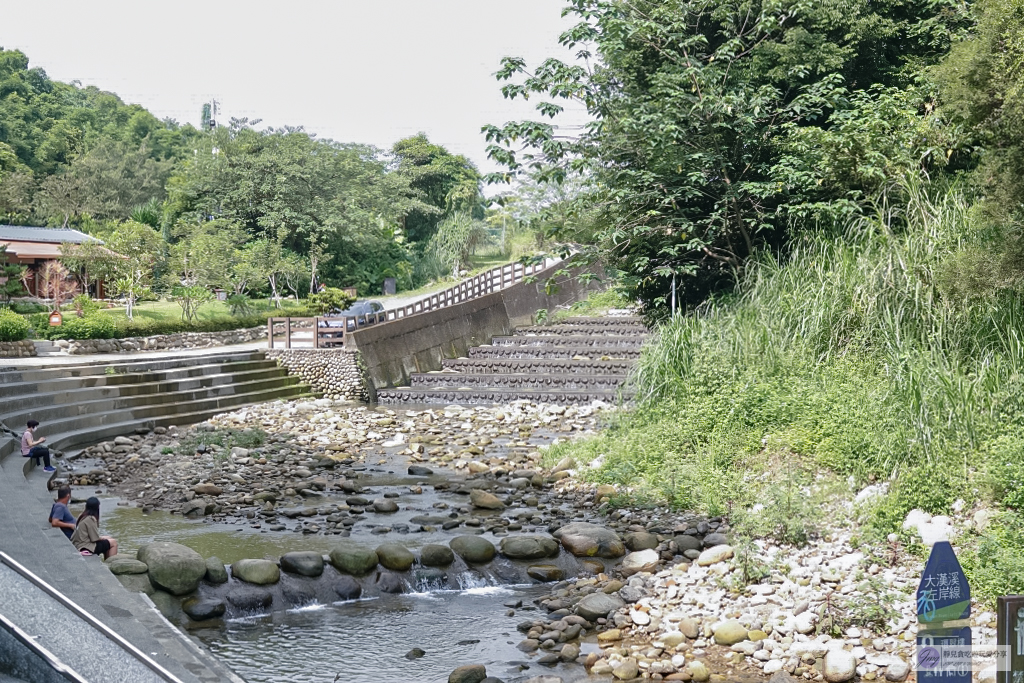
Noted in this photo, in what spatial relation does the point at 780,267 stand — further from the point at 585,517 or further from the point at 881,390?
the point at 585,517

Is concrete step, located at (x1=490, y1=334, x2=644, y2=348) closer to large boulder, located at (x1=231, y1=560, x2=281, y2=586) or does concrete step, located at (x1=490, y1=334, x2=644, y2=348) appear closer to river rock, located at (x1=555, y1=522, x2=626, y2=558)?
river rock, located at (x1=555, y1=522, x2=626, y2=558)

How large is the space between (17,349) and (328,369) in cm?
678

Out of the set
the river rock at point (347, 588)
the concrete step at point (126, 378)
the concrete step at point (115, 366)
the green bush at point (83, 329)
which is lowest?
the river rock at point (347, 588)

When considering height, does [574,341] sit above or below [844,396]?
above

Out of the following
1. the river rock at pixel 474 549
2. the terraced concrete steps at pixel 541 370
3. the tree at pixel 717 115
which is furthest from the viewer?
the terraced concrete steps at pixel 541 370

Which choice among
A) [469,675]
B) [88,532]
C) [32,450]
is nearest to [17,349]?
[32,450]

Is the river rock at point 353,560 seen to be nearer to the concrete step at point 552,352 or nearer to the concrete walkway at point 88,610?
the concrete walkway at point 88,610

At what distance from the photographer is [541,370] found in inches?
891

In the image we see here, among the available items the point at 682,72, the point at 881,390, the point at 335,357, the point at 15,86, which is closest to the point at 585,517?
the point at 881,390

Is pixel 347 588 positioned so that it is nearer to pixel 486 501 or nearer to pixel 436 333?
pixel 486 501

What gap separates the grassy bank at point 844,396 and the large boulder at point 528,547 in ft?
6.24

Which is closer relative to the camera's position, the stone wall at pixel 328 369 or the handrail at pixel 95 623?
the handrail at pixel 95 623

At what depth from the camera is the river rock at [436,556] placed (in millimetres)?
9188

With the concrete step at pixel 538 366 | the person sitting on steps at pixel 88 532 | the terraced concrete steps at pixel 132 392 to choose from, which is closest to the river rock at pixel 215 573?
the person sitting on steps at pixel 88 532
